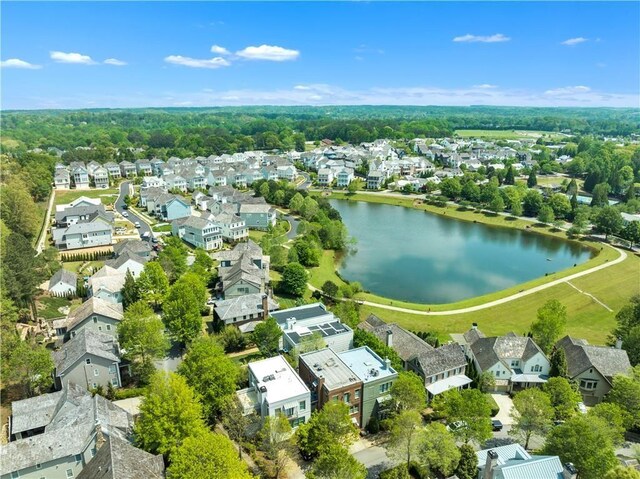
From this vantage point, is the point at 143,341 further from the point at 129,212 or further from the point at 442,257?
the point at 129,212

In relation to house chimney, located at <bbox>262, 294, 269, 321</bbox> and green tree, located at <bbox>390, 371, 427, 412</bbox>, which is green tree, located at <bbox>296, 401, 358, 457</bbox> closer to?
green tree, located at <bbox>390, 371, 427, 412</bbox>

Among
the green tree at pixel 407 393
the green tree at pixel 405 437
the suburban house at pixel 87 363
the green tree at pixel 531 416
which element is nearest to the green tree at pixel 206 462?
the green tree at pixel 405 437

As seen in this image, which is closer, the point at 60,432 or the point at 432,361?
the point at 60,432

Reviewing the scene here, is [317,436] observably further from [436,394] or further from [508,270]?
[508,270]

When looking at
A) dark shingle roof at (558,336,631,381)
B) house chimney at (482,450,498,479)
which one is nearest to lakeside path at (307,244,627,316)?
A: dark shingle roof at (558,336,631,381)

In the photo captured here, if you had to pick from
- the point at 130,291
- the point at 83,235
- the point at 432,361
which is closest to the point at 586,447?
the point at 432,361

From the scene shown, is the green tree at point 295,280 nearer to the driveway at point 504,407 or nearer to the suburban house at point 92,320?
the suburban house at point 92,320
